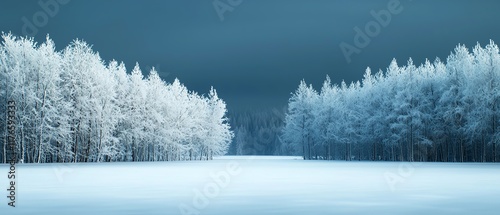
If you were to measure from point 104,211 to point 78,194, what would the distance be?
483 centimetres

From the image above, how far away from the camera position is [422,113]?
205 ft

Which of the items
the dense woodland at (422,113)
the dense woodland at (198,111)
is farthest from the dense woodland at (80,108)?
the dense woodland at (422,113)

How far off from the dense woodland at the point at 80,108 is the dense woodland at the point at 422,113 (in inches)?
878

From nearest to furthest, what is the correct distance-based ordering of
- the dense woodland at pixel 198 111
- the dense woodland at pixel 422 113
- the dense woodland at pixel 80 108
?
the dense woodland at pixel 80 108
the dense woodland at pixel 198 111
the dense woodland at pixel 422 113

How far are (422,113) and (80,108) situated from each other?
41.0 metres

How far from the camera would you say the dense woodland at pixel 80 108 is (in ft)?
156

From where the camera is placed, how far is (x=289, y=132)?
90.4m

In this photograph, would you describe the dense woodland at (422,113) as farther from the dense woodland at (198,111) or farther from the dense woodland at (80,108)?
the dense woodland at (80,108)

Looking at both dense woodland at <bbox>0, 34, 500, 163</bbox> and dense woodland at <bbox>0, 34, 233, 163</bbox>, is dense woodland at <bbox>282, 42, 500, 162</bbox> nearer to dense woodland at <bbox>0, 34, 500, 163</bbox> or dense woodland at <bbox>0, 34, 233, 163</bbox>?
dense woodland at <bbox>0, 34, 500, 163</bbox>

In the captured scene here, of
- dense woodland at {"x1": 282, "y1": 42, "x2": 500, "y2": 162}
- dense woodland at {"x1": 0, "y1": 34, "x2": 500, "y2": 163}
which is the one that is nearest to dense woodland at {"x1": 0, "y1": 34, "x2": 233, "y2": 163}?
dense woodland at {"x1": 0, "y1": 34, "x2": 500, "y2": 163}

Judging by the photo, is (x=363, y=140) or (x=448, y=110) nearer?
(x=448, y=110)

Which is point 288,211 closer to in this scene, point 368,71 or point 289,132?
point 368,71

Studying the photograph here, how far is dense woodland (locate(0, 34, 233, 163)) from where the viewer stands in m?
47.7

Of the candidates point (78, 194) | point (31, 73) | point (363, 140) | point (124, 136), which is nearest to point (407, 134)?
point (363, 140)
